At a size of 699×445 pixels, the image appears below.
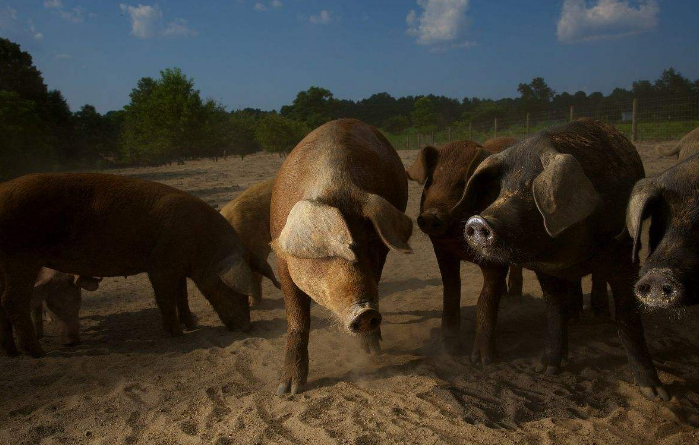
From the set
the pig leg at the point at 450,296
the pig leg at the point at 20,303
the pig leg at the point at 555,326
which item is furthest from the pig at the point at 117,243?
the pig leg at the point at 555,326

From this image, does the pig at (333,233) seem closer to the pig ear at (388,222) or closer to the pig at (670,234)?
the pig ear at (388,222)

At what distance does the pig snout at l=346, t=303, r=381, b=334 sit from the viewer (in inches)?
116

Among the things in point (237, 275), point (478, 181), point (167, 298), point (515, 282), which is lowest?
point (515, 282)

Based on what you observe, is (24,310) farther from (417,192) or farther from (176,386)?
(417,192)

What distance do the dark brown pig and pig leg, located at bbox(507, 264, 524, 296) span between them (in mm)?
1559

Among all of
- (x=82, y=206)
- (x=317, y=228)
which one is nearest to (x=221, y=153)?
(x=82, y=206)

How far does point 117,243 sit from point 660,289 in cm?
524

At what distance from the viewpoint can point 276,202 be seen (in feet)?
13.5

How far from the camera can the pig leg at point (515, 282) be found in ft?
20.6

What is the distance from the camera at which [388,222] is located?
3.19 m

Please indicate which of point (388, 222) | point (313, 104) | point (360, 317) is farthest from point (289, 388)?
point (313, 104)

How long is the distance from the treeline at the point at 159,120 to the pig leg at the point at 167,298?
58.3ft

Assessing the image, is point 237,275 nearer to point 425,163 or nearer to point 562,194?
point 425,163

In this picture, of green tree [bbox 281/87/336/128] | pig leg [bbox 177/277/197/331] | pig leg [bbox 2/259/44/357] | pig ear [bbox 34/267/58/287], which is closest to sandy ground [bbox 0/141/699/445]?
pig leg [bbox 2/259/44/357]
